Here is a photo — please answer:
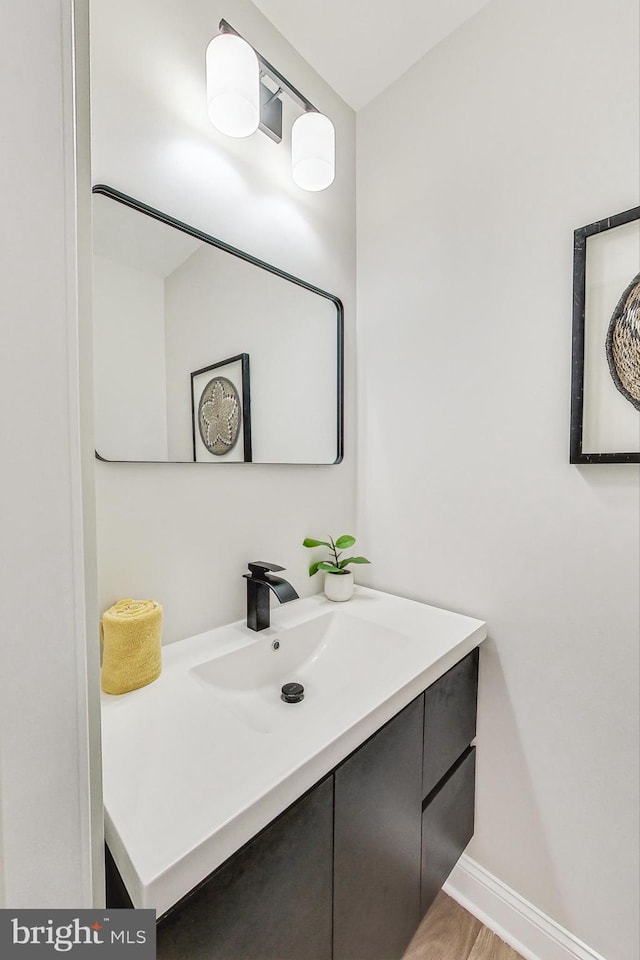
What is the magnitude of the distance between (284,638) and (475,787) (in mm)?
691

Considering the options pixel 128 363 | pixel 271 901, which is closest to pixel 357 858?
pixel 271 901

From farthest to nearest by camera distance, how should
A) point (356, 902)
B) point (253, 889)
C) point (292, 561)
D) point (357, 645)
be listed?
1. point (292, 561)
2. point (357, 645)
3. point (356, 902)
4. point (253, 889)

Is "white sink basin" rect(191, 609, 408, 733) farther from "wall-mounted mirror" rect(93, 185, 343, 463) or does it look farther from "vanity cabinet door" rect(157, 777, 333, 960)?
"wall-mounted mirror" rect(93, 185, 343, 463)

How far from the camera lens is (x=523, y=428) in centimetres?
104

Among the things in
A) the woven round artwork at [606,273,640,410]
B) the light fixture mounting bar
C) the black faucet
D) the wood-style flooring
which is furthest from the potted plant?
the light fixture mounting bar

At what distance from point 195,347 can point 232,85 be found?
562 mm

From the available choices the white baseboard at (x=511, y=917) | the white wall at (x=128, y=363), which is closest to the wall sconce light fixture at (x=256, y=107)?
the white wall at (x=128, y=363)

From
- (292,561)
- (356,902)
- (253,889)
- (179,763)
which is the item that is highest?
(292,561)

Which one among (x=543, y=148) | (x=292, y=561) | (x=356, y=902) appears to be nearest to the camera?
(x=356, y=902)

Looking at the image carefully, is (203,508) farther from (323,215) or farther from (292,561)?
(323,215)

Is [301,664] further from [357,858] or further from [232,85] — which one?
[232,85]

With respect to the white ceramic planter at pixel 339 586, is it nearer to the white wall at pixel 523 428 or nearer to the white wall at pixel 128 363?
the white wall at pixel 523 428

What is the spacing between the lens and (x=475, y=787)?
1.15m

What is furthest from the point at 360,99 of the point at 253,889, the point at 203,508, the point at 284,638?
the point at 253,889
